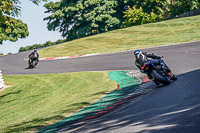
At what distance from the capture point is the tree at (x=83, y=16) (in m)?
65.0

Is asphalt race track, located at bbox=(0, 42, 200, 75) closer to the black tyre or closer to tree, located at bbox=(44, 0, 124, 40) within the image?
the black tyre

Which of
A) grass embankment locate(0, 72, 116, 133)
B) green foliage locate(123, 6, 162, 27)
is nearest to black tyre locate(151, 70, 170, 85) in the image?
grass embankment locate(0, 72, 116, 133)

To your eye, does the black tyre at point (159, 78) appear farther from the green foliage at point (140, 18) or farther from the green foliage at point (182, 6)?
the green foliage at point (140, 18)

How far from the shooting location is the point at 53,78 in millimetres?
19719

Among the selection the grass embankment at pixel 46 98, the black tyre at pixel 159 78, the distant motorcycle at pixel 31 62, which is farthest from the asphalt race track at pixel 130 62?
the black tyre at pixel 159 78

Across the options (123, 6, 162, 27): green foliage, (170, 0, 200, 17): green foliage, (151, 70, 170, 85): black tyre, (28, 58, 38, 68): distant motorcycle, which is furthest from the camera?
(123, 6, 162, 27): green foliage

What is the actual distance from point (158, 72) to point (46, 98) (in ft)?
18.4

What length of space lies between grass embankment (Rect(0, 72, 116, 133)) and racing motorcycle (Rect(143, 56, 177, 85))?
2.27 meters

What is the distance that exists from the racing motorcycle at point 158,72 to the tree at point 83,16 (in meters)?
53.4

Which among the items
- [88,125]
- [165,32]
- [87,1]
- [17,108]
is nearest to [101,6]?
[87,1]

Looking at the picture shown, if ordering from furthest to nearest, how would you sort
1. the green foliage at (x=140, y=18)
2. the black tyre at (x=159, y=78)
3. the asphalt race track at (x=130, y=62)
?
the green foliage at (x=140, y=18), the asphalt race track at (x=130, y=62), the black tyre at (x=159, y=78)

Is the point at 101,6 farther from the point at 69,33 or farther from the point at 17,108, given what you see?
the point at 17,108

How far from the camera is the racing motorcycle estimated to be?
10931 mm

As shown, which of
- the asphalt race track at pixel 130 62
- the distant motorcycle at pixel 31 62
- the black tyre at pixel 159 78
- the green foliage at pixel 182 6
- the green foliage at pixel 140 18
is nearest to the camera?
the black tyre at pixel 159 78
